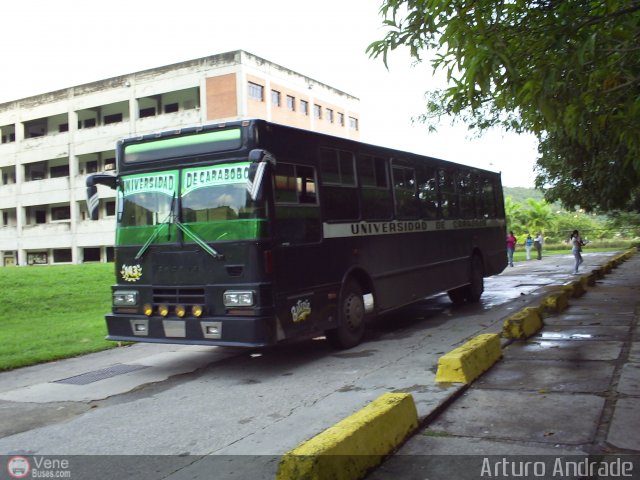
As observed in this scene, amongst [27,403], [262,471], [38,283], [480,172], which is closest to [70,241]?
[38,283]

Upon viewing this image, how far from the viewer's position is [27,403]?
20.1 ft

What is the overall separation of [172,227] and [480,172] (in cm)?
911

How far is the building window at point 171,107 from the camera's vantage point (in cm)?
3943

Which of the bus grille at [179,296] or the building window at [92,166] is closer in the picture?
the bus grille at [179,296]

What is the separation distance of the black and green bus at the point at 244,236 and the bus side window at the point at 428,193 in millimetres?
1819

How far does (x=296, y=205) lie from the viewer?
7.18 meters

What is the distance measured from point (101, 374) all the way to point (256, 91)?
3174 centimetres

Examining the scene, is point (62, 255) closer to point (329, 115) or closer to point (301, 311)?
point (329, 115)

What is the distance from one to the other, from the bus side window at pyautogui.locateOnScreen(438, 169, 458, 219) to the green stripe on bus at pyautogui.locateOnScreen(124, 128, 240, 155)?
232 inches

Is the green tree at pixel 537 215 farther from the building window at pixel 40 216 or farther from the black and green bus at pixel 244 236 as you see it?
the black and green bus at pixel 244 236

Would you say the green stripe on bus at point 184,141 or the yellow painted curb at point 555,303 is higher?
the green stripe on bus at point 184,141

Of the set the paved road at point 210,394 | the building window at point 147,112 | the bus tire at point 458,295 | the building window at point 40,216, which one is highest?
the building window at point 147,112

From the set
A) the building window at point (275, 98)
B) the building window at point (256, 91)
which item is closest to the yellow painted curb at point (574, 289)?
the building window at point (256, 91)

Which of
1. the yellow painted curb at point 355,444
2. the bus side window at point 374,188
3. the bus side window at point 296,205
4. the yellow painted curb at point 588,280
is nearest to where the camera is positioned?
the yellow painted curb at point 355,444
